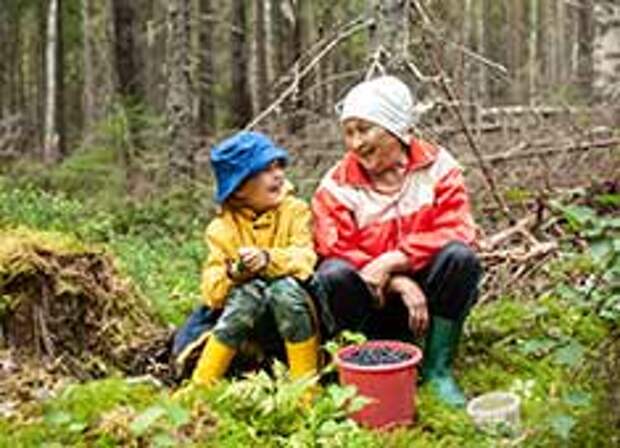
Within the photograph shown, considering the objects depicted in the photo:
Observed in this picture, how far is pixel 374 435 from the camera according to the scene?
14.0 ft

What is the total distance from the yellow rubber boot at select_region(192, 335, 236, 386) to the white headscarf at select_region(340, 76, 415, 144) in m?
1.06

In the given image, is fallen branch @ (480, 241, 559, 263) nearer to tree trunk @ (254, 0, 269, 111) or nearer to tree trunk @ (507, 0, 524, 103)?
tree trunk @ (254, 0, 269, 111)

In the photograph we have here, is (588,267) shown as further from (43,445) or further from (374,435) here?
(43,445)

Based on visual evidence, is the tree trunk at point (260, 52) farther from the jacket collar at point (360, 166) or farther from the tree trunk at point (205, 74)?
the jacket collar at point (360, 166)

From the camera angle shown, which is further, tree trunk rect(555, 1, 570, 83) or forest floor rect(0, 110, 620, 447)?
tree trunk rect(555, 1, 570, 83)

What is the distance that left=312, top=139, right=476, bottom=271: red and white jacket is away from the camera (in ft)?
16.1

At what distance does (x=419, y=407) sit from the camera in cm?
468

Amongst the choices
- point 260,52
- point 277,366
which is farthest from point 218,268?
point 260,52

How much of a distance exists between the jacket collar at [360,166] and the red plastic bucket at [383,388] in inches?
34.7

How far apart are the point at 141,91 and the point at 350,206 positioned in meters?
Answer: 11.7

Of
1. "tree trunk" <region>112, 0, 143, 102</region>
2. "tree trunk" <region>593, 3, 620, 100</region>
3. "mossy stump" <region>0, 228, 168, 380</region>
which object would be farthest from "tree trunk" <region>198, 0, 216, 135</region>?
"mossy stump" <region>0, 228, 168, 380</region>

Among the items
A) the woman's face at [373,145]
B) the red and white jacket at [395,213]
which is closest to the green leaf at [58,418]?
the red and white jacket at [395,213]

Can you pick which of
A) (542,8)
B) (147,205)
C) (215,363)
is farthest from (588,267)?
(542,8)

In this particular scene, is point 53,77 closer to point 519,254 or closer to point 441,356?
point 519,254
